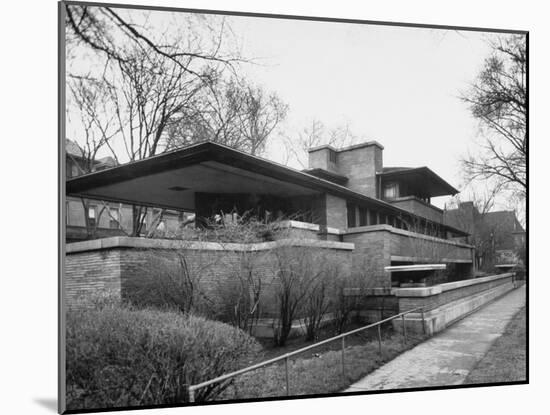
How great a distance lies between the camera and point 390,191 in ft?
25.8

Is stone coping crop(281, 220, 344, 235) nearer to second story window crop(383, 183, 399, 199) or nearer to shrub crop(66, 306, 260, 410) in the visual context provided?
second story window crop(383, 183, 399, 199)

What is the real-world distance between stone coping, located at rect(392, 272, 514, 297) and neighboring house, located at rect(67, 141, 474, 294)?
0.13m

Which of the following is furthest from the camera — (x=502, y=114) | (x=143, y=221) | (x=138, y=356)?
(x=502, y=114)

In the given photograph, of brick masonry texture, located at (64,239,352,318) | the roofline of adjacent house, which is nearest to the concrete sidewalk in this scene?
brick masonry texture, located at (64,239,352,318)

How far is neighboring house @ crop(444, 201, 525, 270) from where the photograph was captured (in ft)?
23.4

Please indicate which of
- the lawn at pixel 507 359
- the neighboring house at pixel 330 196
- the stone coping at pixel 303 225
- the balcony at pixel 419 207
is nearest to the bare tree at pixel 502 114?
the neighboring house at pixel 330 196

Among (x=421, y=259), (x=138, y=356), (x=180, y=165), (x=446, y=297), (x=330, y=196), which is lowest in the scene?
(x=138, y=356)

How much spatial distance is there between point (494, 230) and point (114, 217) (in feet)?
17.3

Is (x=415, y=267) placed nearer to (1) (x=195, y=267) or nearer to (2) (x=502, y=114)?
(2) (x=502, y=114)

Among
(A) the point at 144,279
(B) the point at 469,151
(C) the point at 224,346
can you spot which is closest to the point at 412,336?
(B) the point at 469,151

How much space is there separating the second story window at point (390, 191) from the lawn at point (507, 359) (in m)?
2.38

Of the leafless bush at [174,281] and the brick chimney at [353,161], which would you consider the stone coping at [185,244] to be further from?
the brick chimney at [353,161]

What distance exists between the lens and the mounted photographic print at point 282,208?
508 cm

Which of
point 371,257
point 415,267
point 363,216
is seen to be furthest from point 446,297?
point 363,216
